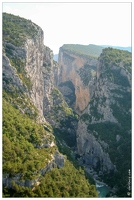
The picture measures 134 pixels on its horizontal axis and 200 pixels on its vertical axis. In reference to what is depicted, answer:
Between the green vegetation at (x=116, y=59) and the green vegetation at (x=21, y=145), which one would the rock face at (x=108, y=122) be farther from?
the green vegetation at (x=21, y=145)

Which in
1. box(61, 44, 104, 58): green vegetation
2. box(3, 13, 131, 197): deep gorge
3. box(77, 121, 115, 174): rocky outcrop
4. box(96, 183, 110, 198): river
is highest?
box(61, 44, 104, 58): green vegetation

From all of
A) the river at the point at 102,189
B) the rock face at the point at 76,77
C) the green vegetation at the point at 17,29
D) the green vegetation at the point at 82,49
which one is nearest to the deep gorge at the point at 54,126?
the green vegetation at the point at 17,29

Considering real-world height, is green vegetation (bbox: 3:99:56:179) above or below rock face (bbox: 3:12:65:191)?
below

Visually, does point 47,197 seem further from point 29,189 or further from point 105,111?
point 105,111

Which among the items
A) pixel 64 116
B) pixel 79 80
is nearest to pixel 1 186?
pixel 64 116

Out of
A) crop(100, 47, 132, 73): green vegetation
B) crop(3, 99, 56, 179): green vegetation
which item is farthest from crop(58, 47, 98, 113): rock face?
crop(3, 99, 56, 179): green vegetation

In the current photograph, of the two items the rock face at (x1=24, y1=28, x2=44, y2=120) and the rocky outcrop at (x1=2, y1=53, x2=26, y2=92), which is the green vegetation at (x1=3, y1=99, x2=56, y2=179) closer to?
the rocky outcrop at (x1=2, y1=53, x2=26, y2=92)
